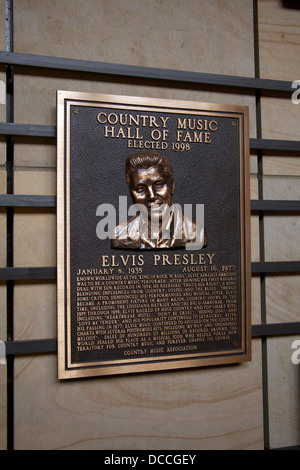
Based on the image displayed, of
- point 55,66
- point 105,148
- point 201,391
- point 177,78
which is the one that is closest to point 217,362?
point 201,391

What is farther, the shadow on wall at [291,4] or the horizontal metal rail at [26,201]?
the shadow on wall at [291,4]

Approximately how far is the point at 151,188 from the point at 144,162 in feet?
0.56

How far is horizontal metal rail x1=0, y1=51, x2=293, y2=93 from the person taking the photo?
2477mm

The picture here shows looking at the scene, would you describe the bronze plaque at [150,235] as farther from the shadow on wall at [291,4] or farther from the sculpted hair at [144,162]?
the shadow on wall at [291,4]

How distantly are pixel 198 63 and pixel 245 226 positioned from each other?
47.0 inches

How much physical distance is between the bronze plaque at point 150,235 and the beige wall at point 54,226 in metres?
0.16

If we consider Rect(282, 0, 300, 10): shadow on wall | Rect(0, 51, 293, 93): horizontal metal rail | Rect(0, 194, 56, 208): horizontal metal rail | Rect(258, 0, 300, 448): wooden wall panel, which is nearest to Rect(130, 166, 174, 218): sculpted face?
Rect(0, 194, 56, 208): horizontal metal rail

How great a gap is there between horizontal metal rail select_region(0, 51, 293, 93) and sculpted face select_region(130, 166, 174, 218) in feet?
2.14

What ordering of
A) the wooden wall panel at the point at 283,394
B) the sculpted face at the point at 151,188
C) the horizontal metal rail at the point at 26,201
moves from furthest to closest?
1. the wooden wall panel at the point at 283,394
2. the sculpted face at the point at 151,188
3. the horizontal metal rail at the point at 26,201

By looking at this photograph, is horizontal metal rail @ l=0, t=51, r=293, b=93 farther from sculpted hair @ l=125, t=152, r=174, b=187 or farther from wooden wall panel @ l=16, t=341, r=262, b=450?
wooden wall panel @ l=16, t=341, r=262, b=450

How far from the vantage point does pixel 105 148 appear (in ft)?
8.36

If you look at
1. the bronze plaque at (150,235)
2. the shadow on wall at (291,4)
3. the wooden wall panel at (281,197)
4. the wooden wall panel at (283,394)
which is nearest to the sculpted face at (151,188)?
the bronze plaque at (150,235)

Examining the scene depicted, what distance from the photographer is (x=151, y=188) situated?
2.57 metres

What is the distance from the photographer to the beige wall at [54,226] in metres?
2.53
